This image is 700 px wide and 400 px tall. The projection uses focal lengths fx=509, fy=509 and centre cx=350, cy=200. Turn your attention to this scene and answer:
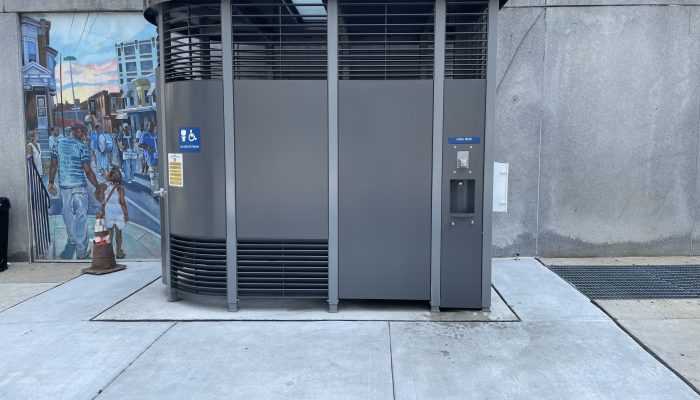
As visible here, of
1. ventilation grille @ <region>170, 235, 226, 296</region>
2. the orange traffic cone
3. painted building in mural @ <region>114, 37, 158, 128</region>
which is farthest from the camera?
painted building in mural @ <region>114, 37, 158, 128</region>

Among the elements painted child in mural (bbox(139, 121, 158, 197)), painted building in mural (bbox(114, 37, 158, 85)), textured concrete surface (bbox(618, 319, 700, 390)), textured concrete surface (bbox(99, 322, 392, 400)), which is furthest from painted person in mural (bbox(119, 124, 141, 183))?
textured concrete surface (bbox(618, 319, 700, 390))

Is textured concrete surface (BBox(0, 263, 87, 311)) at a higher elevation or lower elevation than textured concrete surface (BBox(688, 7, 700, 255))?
lower

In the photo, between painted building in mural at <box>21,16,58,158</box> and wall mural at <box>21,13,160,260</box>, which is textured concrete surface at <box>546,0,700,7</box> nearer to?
wall mural at <box>21,13,160,260</box>

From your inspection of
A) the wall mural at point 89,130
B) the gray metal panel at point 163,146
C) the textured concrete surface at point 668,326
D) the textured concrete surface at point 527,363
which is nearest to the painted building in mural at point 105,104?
the wall mural at point 89,130

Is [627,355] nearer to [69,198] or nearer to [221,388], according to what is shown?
[221,388]

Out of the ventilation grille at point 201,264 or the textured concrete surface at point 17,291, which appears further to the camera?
the textured concrete surface at point 17,291

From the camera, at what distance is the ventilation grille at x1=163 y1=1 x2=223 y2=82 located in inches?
199

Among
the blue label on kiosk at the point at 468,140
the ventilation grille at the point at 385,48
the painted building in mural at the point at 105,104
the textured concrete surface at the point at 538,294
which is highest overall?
the ventilation grille at the point at 385,48

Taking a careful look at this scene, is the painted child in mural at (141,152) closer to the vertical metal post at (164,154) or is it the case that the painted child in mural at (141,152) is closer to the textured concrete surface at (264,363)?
the vertical metal post at (164,154)

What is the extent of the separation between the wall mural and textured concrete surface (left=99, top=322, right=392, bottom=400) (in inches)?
139

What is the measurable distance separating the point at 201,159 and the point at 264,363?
7.17 ft

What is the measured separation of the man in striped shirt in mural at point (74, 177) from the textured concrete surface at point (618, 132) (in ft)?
22.1

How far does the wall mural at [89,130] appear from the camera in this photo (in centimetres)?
744

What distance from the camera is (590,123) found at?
23.8ft
